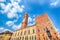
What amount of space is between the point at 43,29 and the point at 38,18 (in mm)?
3545

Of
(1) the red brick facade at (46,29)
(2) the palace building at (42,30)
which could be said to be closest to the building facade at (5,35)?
(2) the palace building at (42,30)

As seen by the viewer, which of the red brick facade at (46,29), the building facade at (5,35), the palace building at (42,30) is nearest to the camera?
the red brick facade at (46,29)

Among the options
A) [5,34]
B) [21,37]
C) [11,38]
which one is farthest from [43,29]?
[5,34]

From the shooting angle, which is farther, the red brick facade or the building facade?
the building facade

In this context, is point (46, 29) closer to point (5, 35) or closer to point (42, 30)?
point (42, 30)

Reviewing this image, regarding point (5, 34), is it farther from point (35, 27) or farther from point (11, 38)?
point (35, 27)

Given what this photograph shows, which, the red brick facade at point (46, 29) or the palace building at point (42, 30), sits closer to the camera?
the red brick facade at point (46, 29)

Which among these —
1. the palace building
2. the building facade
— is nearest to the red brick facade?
the palace building

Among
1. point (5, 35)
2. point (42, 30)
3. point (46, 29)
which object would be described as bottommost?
point (42, 30)

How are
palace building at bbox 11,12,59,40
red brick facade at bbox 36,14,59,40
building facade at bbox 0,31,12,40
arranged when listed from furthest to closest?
building facade at bbox 0,31,12,40
palace building at bbox 11,12,59,40
red brick facade at bbox 36,14,59,40

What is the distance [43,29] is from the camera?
26688mm

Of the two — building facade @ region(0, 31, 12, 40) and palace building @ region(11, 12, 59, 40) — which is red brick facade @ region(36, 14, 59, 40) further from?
building facade @ region(0, 31, 12, 40)

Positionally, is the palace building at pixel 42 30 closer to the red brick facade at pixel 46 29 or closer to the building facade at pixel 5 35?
the red brick facade at pixel 46 29

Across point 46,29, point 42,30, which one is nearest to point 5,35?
point 42,30
